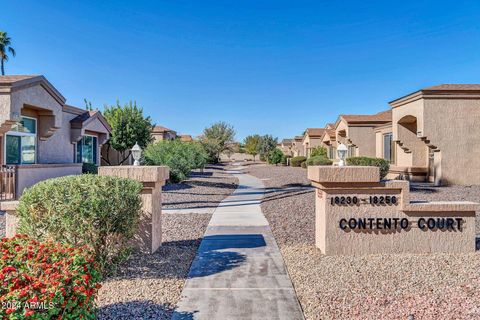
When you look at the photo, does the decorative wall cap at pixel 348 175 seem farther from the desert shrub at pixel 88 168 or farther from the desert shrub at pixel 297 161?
the desert shrub at pixel 297 161

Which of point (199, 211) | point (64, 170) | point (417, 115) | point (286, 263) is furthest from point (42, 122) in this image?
point (417, 115)

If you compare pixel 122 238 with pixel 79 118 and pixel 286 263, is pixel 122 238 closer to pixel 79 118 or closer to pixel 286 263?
pixel 286 263

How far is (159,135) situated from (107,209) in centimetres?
3894

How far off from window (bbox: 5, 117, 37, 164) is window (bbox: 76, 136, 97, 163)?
4759 mm

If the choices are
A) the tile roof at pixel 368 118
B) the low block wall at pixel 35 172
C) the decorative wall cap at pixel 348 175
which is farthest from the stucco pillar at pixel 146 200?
the tile roof at pixel 368 118

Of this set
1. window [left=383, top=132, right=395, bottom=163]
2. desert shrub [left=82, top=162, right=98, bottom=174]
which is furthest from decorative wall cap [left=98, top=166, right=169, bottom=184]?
window [left=383, top=132, right=395, bottom=163]

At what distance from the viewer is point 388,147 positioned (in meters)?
24.7

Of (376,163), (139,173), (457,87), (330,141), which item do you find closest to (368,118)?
(330,141)

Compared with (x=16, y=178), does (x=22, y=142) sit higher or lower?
higher

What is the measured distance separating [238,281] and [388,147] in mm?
22758

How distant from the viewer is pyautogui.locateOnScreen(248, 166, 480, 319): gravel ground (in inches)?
164

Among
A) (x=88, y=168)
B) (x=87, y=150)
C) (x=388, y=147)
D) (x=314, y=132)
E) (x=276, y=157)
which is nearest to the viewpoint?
(x=88, y=168)

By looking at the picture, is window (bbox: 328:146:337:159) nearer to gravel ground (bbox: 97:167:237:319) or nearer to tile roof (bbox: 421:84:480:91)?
tile roof (bbox: 421:84:480:91)

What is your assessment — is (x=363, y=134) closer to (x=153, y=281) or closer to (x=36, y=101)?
(x=36, y=101)
